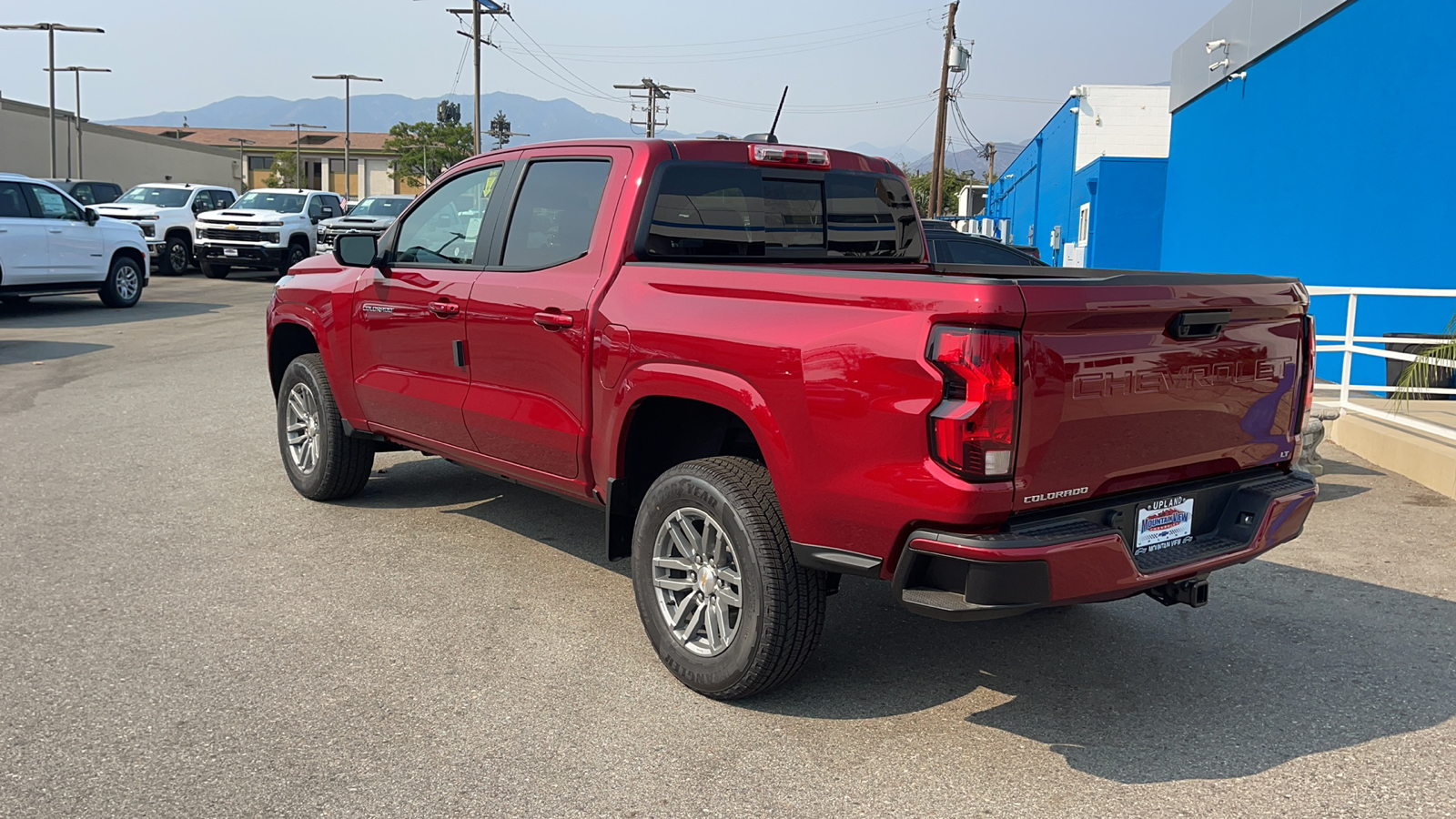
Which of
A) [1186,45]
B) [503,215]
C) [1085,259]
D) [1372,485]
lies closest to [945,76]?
[1085,259]

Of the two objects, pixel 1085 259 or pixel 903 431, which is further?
pixel 1085 259

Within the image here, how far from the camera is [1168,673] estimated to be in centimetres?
445

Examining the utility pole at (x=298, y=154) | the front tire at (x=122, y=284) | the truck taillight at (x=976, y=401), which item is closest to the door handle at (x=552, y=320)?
the truck taillight at (x=976, y=401)

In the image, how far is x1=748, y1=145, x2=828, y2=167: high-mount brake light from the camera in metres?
4.93

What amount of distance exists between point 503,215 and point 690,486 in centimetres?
191

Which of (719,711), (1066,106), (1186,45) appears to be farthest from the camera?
(1066,106)

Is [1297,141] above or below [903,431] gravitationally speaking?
above

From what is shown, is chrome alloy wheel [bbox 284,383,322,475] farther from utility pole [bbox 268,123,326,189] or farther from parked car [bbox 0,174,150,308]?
utility pole [bbox 268,123,326,189]

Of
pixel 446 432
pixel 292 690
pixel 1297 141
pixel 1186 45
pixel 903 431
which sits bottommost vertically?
pixel 292 690

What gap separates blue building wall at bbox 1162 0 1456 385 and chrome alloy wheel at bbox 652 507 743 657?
9.49 m

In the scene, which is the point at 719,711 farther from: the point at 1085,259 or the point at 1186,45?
the point at 1085,259

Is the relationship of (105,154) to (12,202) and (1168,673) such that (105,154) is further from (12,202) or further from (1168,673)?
(1168,673)

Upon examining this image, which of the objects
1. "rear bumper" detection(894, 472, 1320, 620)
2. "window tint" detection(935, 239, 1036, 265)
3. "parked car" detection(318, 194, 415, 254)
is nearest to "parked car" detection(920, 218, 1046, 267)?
"window tint" detection(935, 239, 1036, 265)

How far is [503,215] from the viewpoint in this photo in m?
5.32
